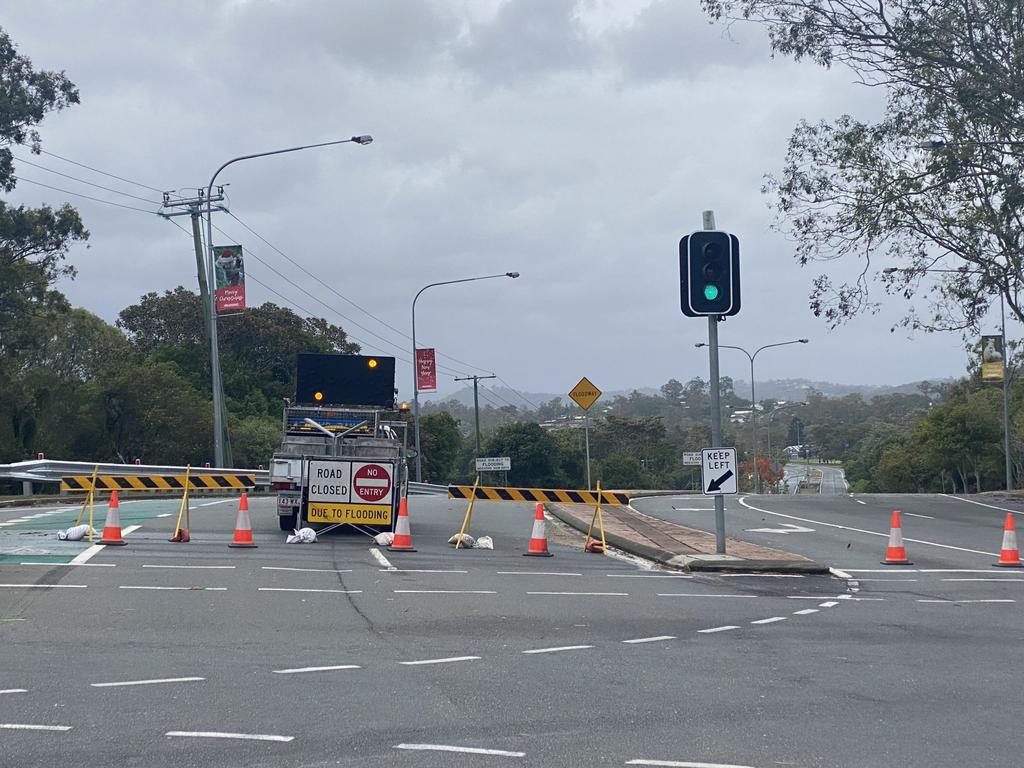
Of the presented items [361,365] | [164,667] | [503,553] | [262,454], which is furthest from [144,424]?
[164,667]

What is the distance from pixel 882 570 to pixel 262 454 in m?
47.7

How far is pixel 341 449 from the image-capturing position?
19.2 m

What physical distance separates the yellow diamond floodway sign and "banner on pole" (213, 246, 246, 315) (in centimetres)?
1172

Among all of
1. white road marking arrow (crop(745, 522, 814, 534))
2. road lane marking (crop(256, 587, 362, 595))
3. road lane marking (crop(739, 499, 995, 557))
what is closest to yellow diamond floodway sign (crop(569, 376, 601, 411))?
road lane marking (crop(739, 499, 995, 557))

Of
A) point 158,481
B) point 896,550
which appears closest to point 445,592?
point 896,550

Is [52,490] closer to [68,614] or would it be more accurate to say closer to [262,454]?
[262,454]

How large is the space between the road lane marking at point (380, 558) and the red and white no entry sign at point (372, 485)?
4.21 ft

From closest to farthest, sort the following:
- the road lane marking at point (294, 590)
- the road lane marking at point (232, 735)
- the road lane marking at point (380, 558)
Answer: the road lane marking at point (232, 735) → the road lane marking at point (294, 590) → the road lane marking at point (380, 558)

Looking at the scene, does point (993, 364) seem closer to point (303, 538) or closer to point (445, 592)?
point (303, 538)

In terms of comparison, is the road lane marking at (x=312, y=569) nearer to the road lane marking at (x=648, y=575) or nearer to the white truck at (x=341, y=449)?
the road lane marking at (x=648, y=575)

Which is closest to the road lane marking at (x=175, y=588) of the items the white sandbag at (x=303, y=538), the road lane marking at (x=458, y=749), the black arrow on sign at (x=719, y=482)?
the white sandbag at (x=303, y=538)

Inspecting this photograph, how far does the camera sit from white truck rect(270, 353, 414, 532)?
18406 mm

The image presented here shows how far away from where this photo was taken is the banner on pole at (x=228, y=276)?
120ft

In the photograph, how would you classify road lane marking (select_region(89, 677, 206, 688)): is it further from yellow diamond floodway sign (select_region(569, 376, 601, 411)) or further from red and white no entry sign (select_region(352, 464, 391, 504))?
yellow diamond floodway sign (select_region(569, 376, 601, 411))
